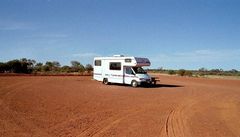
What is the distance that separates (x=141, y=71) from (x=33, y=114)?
2099 cm

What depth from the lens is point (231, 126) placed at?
12.3 meters

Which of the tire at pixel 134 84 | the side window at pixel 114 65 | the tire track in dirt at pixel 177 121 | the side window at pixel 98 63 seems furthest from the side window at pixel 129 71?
→ the tire track in dirt at pixel 177 121

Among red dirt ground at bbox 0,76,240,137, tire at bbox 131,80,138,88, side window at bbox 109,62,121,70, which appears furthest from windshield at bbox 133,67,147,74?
red dirt ground at bbox 0,76,240,137

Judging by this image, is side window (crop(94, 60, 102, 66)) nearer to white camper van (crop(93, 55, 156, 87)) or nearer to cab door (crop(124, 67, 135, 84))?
white camper van (crop(93, 55, 156, 87))

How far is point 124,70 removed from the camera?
33719 millimetres

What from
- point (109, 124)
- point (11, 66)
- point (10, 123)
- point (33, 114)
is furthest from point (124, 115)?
point (11, 66)

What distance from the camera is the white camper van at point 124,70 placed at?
32.8 meters

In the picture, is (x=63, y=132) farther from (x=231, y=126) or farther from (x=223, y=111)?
(x=223, y=111)

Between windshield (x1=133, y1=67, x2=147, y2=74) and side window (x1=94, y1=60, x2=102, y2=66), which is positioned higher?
side window (x1=94, y1=60, x2=102, y2=66)

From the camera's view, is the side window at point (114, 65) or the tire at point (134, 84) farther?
the side window at point (114, 65)

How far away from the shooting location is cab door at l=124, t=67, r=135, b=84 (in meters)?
33.1

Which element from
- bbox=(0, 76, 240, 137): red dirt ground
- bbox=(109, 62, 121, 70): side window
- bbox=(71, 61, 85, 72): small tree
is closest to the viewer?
bbox=(0, 76, 240, 137): red dirt ground

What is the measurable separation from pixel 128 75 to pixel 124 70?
741mm

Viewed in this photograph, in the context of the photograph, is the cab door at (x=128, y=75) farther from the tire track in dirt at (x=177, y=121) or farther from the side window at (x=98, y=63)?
the tire track in dirt at (x=177, y=121)
